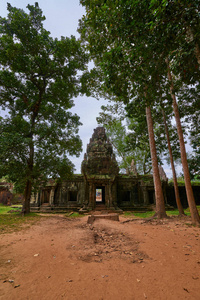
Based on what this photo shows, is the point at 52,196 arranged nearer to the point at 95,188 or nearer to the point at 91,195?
the point at 91,195

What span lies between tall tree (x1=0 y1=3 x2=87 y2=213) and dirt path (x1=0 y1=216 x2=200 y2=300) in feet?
24.6

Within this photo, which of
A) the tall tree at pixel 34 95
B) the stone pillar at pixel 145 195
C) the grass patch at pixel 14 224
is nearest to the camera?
the grass patch at pixel 14 224

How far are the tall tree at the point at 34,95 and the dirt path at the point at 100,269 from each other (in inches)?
295

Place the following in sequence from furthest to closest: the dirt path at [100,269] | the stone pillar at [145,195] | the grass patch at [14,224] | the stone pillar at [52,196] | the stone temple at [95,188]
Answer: the stone pillar at [145,195]
the stone pillar at [52,196]
the stone temple at [95,188]
the grass patch at [14,224]
the dirt path at [100,269]

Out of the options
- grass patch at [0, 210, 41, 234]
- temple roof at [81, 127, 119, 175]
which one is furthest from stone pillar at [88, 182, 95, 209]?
grass patch at [0, 210, 41, 234]

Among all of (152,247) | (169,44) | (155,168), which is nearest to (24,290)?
(152,247)

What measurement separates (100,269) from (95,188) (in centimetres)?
1313

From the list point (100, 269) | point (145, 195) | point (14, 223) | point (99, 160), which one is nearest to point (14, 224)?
point (14, 223)

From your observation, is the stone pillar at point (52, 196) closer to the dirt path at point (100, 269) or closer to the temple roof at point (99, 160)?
the temple roof at point (99, 160)

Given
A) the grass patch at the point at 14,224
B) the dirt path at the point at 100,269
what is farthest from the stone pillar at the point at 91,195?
the dirt path at the point at 100,269

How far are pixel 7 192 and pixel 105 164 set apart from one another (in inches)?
753

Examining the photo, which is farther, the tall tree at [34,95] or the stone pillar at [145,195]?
the stone pillar at [145,195]

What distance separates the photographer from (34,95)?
45.0ft

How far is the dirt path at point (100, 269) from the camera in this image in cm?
244
